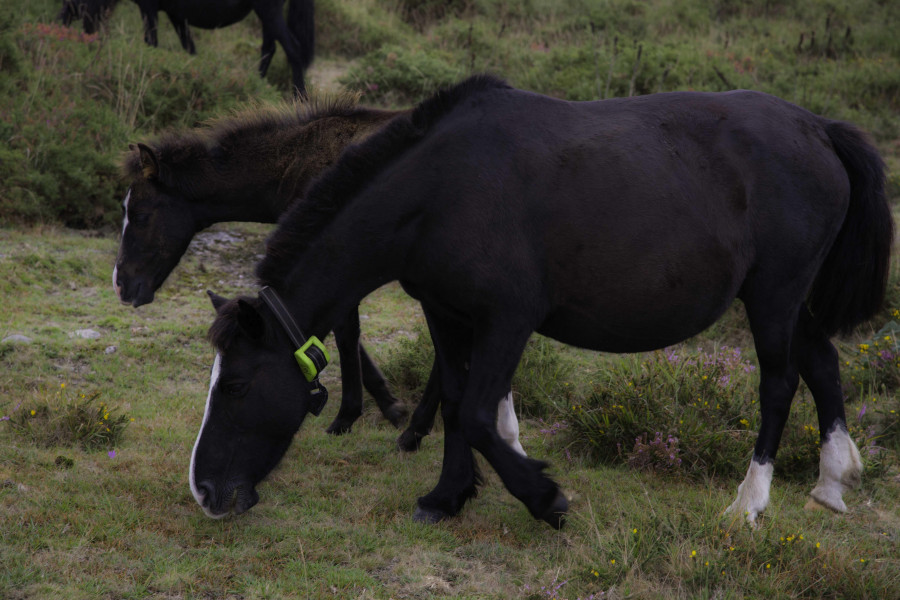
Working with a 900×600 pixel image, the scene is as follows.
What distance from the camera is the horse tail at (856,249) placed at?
423cm

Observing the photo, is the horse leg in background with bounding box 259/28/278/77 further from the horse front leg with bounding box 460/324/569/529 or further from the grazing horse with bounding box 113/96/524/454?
the horse front leg with bounding box 460/324/569/529

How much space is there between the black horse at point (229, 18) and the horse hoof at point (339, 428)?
675 cm

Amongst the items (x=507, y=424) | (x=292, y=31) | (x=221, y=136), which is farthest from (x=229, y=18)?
(x=507, y=424)

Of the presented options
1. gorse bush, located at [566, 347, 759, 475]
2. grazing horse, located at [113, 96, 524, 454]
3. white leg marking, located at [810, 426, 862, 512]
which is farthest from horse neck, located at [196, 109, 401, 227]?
white leg marking, located at [810, 426, 862, 512]

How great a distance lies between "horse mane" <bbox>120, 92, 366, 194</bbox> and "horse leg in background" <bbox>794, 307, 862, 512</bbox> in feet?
9.39

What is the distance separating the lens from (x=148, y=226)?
500 cm

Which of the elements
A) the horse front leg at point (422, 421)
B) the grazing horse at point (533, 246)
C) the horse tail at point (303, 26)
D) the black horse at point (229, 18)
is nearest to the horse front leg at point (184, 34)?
the black horse at point (229, 18)

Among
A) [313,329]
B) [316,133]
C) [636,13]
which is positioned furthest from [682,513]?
[636,13]

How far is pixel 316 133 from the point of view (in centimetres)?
502

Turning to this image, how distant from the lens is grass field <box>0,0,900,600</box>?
3396 millimetres

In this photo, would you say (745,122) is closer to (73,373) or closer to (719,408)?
(719,408)

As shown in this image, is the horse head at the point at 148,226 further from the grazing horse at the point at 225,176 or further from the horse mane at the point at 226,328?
the horse mane at the point at 226,328

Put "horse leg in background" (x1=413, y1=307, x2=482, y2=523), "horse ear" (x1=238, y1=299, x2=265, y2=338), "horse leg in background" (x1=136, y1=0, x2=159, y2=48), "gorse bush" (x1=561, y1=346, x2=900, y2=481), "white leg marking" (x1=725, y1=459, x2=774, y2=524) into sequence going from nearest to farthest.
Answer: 1. "horse ear" (x1=238, y1=299, x2=265, y2=338)
2. "white leg marking" (x1=725, y1=459, x2=774, y2=524)
3. "horse leg in background" (x1=413, y1=307, x2=482, y2=523)
4. "gorse bush" (x1=561, y1=346, x2=900, y2=481)
5. "horse leg in background" (x1=136, y1=0, x2=159, y2=48)

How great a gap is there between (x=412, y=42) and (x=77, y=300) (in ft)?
29.4
